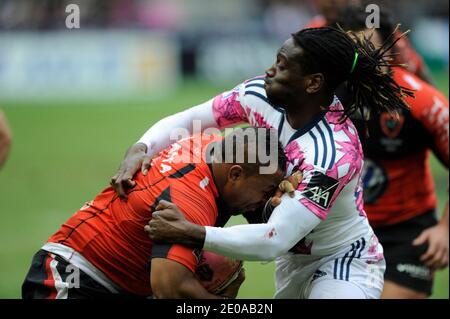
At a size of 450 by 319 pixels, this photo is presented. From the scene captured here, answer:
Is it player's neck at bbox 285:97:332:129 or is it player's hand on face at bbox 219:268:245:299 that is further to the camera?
player's hand on face at bbox 219:268:245:299

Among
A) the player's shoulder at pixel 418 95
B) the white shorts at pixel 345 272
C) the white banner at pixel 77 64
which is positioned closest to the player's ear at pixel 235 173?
the white shorts at pixel 345 272

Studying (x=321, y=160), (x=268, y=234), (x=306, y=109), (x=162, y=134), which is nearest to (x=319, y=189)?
(x=321, y=160)

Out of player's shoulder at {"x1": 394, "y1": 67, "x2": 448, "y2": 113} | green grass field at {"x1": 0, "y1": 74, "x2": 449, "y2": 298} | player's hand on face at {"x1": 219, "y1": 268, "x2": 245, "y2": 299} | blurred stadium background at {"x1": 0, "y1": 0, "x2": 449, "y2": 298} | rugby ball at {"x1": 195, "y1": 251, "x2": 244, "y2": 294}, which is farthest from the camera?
blurred stadium background at {"x1": 0, "y1": 0, "x2": 449, "y2": 298}

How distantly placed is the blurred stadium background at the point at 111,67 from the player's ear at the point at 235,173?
27.0 feet

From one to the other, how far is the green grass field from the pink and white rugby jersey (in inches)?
116

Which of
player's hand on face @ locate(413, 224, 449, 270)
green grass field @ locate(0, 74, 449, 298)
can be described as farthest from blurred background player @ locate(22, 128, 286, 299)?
green grass field @ locate(0, 74, 449, 298)

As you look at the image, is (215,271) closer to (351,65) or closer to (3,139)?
(351,65)

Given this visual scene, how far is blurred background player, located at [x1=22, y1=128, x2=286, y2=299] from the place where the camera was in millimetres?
4746

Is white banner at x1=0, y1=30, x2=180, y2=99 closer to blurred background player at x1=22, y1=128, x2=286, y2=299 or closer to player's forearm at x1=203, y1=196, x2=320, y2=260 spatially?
blurred background player at x1=22, y1=128, x2=286, y2=299

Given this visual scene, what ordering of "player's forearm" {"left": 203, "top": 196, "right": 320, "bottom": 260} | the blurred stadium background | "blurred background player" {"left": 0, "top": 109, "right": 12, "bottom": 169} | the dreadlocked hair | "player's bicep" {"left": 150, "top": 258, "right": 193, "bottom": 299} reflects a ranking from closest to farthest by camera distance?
"player's bicep" {"left": 150, "top": 258, "right": 193, "bottom": 299} → "player's forearm" {"left": 203, "top": 196, "right": 320, "bottom": 260} → the dreadlocked hair → "blurred background player" {"left": 0, "top": 109, "right": 12, "bottom": 169} → the blurred stadium background

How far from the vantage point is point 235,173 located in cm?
477

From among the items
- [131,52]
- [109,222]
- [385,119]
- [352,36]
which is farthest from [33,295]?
[131,52]

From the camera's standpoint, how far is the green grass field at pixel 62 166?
30.4 ft
